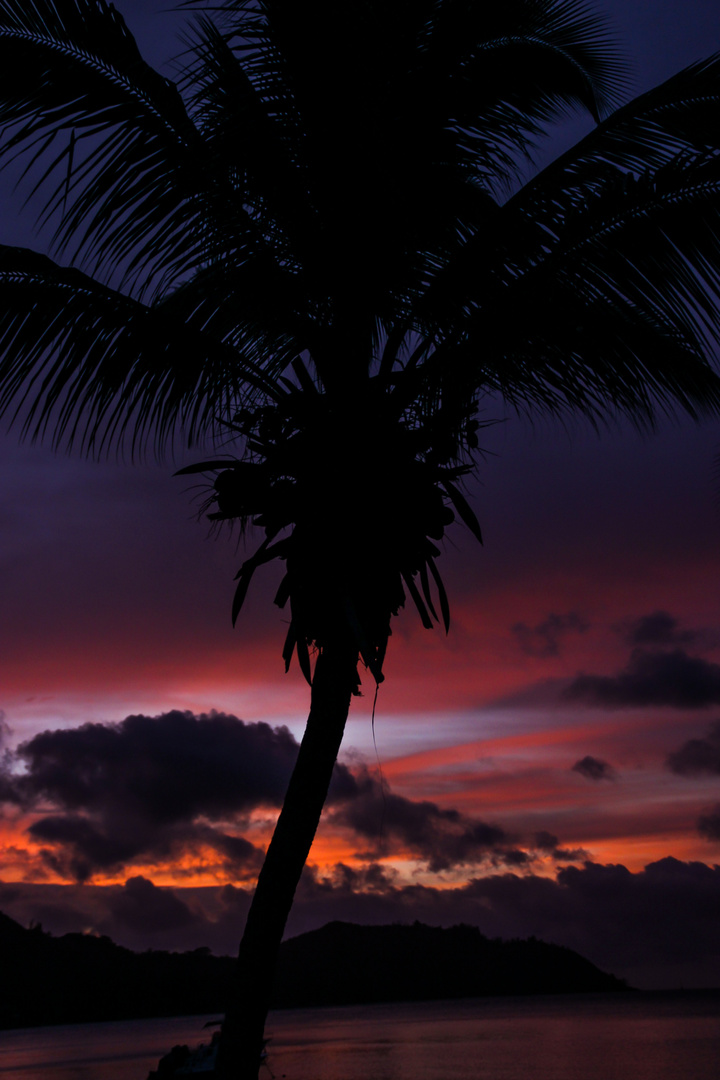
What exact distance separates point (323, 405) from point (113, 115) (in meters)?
2.18

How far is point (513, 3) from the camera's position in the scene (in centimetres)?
611

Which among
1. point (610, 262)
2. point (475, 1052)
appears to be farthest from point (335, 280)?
point (475, 1052)

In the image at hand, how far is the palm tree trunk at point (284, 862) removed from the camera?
4.40 metres

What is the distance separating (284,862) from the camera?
4.60 meters

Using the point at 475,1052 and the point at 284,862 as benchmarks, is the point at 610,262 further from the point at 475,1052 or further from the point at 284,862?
the point at 475,1052

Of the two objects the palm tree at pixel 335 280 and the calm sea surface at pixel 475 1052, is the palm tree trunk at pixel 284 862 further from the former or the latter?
the calm sea surface at pixel 475 1052

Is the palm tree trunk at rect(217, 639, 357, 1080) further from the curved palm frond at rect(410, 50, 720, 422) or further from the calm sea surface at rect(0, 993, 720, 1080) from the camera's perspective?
the calm sea surface at rect(0, 993, 720, 1080)

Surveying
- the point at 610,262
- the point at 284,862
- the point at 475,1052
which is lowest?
the point at 475,1052

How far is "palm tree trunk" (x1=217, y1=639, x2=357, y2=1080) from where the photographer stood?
4402mm

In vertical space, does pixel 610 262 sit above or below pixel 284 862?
above

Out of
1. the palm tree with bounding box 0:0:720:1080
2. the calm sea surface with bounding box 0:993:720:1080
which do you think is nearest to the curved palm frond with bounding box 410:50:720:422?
the palm tree with bounding box 0:0:720:1080

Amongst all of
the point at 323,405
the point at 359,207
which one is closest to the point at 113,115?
the point at 359,207

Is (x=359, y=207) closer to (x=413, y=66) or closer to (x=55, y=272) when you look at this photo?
(x=413, y=66)

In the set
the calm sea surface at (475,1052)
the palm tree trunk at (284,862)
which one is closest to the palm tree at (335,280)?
the palm tree trunk at (284,862)
